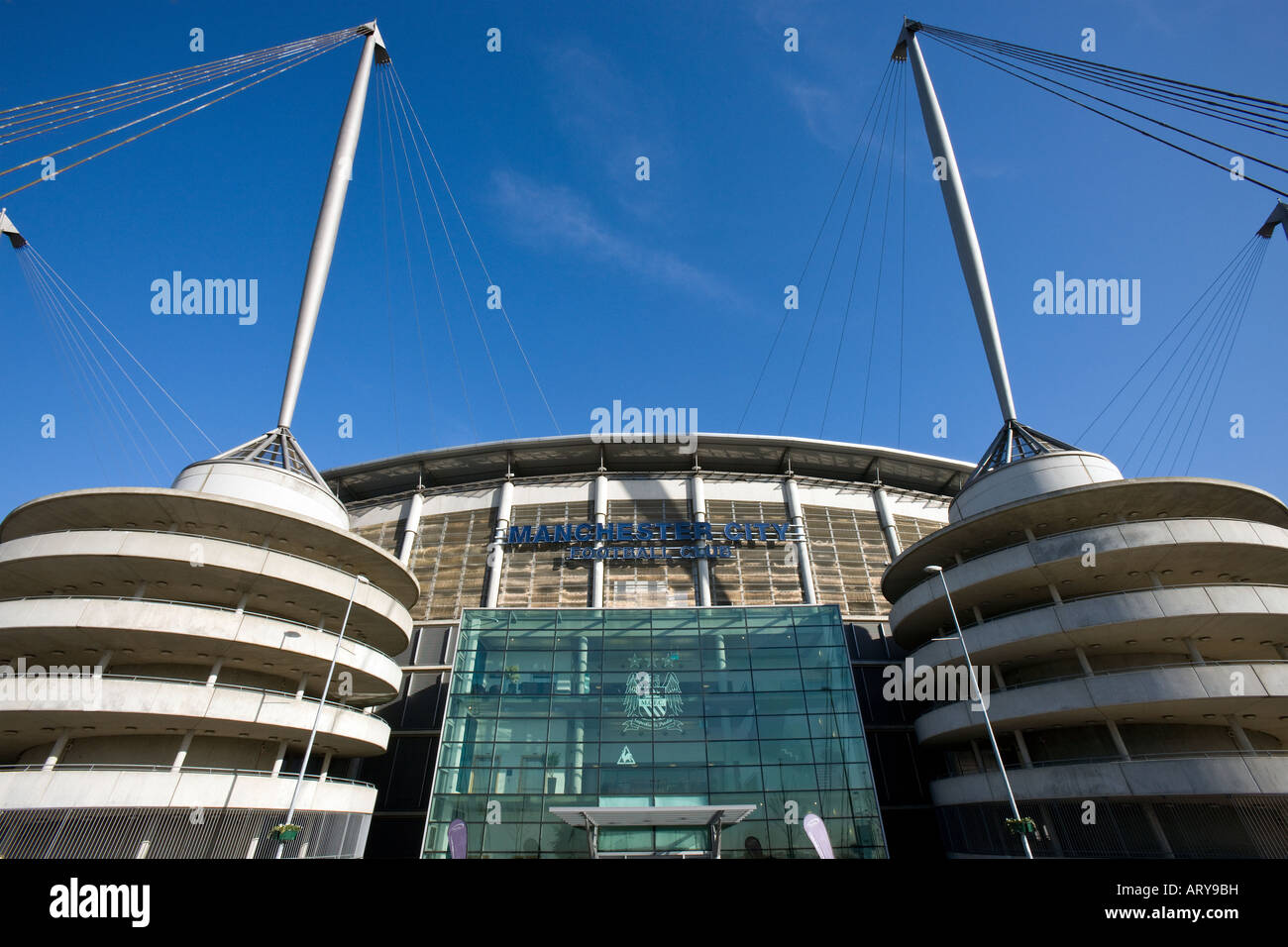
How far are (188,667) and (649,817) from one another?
919 inches

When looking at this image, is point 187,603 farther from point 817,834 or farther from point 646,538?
point 817,834

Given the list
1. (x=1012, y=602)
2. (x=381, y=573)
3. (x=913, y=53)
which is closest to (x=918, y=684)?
(x=1012, y=602)

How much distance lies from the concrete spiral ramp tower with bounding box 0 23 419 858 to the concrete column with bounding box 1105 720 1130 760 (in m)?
35.2

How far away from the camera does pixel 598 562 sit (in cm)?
4634

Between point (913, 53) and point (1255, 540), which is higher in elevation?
point (913, 53)

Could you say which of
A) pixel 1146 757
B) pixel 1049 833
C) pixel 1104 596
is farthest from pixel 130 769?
pixel 1104 596

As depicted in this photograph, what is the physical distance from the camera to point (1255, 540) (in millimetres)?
29625

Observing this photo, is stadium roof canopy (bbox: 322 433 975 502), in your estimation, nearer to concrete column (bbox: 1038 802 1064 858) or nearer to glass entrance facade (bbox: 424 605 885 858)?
glass entrance facade (bbox: 424 605 885 858)

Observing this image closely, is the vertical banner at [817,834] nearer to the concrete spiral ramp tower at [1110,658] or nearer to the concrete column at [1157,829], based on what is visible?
the concrete spiral ramp tower at [1110,658]

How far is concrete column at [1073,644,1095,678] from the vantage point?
2911 cm

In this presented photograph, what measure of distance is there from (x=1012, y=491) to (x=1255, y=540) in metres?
10.1

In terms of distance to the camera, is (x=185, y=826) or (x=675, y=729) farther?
(x=675, y=729)

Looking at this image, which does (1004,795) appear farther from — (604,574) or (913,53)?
(913,53)

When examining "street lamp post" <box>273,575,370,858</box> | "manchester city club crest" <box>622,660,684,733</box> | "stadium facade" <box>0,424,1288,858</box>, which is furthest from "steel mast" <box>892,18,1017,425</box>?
"street lamp post" <box>273,575,370,858</box>
